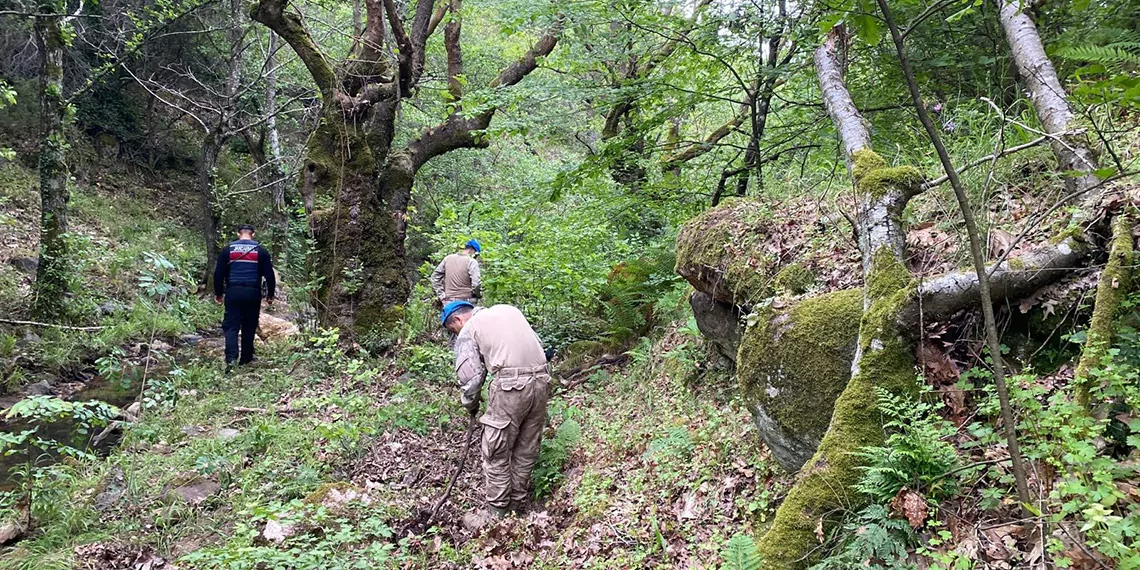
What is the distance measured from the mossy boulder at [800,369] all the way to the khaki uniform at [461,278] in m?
4.58

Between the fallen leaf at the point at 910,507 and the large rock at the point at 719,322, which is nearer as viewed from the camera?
the fallen leaf at the point at 910,507

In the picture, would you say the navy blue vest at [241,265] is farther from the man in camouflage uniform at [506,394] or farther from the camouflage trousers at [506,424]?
the camouflage trousers at [506,424]

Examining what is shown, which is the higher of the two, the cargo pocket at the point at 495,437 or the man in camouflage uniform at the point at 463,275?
the man in camouflage uniform at the point at 463,275

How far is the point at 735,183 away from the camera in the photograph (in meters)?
7.75

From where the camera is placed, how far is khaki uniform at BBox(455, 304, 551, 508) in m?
4.98

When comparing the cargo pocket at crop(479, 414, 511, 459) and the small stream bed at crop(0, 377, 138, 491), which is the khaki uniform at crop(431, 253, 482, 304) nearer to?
the cargo pocket at crop(479, 414, 511, 459)

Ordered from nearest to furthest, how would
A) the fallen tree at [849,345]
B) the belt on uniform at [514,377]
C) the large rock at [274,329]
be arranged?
the fallen tree at [849,345] < the belt on uniform at [514,377] < the large rock at [274,329]

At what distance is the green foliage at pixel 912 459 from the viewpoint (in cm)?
250

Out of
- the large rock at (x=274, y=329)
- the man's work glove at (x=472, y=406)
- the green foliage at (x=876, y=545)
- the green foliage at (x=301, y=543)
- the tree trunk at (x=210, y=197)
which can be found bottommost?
the green foliage at (x=301, y=543)

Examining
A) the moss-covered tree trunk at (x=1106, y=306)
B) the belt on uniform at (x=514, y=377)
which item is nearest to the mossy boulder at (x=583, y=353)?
the belt on uniform at (x=514, y=377)

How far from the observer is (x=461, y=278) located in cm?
770

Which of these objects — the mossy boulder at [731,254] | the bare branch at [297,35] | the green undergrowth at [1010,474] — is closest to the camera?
the green undergrowth at [1010,474]

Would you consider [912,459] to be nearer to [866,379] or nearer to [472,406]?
[866,379]

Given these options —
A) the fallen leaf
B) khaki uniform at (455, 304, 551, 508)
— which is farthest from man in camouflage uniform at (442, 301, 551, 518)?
the fallen leaf
